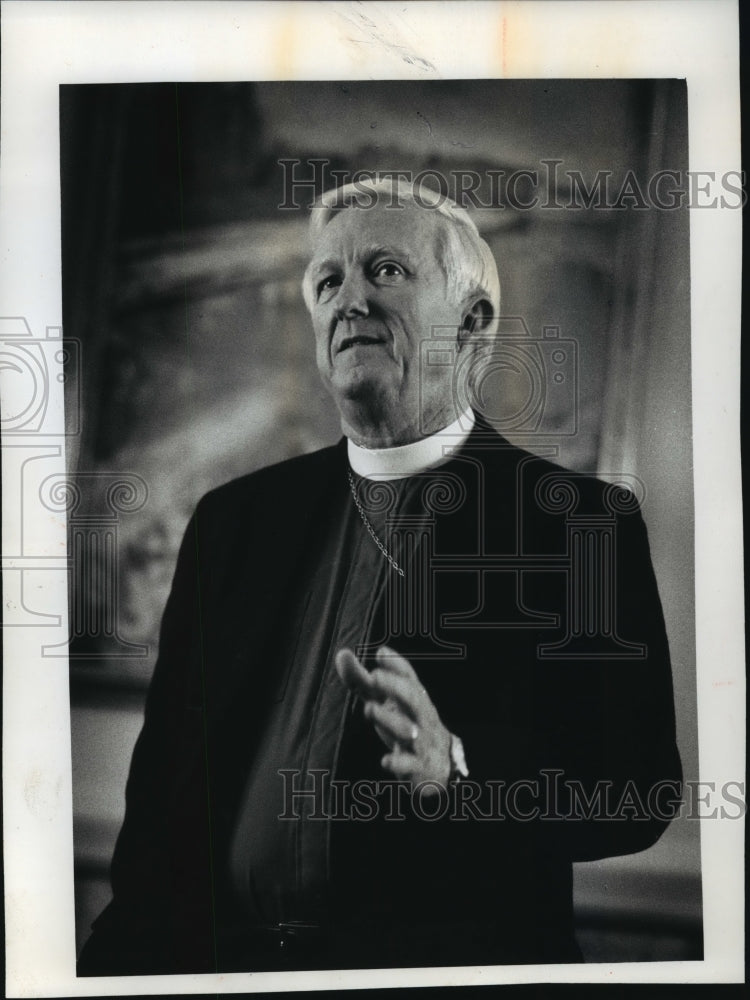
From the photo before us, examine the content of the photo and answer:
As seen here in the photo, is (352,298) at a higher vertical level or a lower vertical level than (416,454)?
higher

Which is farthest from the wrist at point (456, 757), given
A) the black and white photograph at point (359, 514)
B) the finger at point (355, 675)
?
the finger at point (355, 675)

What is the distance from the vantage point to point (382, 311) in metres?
1.54

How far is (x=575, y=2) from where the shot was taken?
1.57 metres

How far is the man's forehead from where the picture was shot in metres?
1.55

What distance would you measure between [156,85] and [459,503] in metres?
0.91

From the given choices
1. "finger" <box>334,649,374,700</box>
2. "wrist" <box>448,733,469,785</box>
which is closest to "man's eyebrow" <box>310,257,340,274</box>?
"finger" <box>334,649,374,700</box>

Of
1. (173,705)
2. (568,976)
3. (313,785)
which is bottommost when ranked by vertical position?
(568,976)

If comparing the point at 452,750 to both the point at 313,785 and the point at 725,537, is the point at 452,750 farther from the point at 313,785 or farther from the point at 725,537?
the point at 725,537

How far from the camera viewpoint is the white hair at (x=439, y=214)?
5.08 ft

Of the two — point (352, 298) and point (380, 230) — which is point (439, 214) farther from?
point (352, 298)

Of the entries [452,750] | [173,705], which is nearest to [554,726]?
[452,750]

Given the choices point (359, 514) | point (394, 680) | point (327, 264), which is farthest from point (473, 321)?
point (394, 680)

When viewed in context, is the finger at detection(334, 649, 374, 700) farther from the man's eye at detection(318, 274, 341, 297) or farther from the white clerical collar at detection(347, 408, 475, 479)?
the man's eye at detection(318, 274, 341, 297)

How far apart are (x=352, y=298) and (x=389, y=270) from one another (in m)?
0.08
